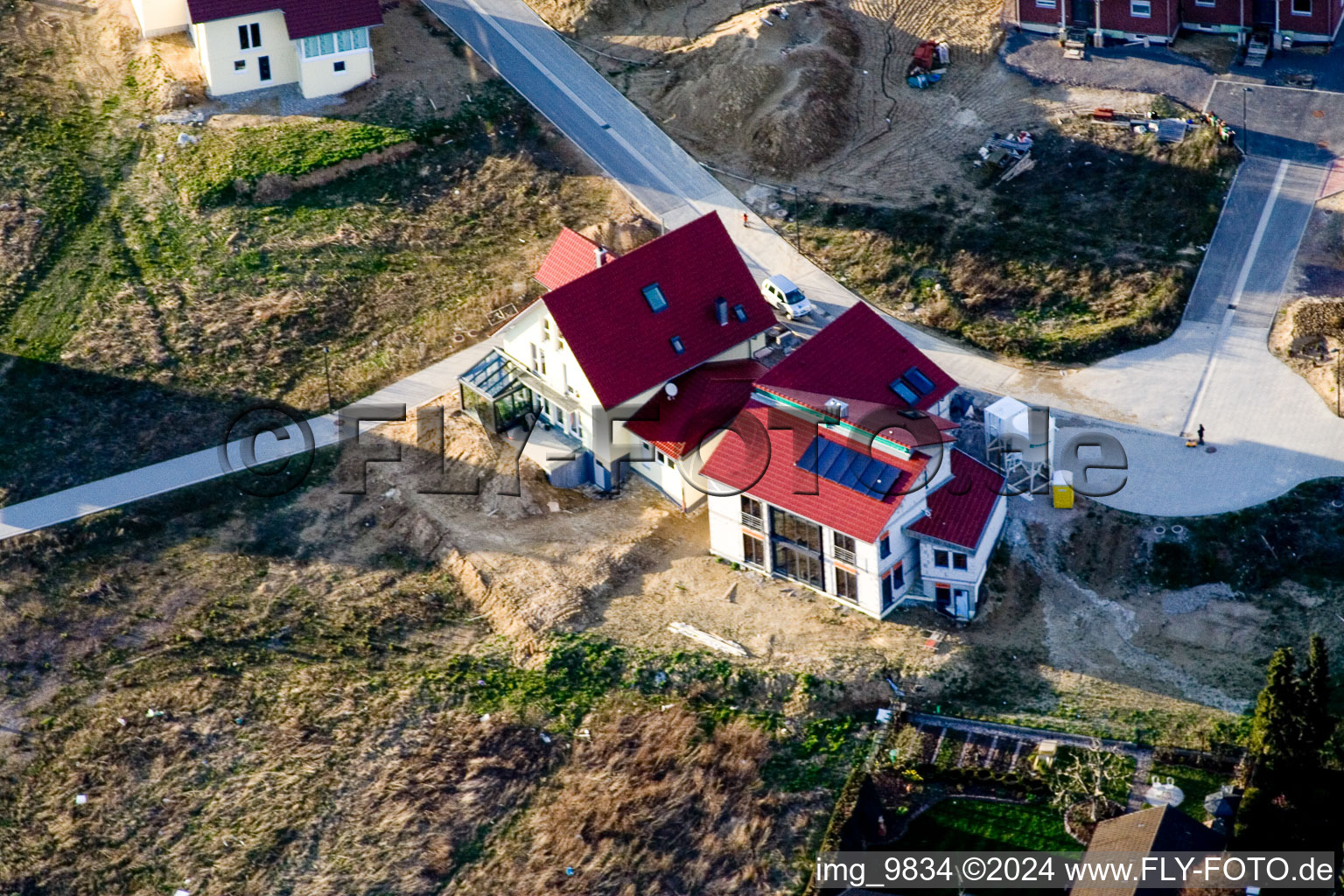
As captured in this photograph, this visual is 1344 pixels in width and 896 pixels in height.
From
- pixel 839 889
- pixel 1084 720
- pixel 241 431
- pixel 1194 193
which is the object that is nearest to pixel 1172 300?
pixel 1194 193

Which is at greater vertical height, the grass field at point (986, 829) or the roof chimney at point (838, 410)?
the roof chimney at point (838, 410)

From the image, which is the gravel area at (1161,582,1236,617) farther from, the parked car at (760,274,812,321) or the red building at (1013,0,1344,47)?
the red building at (1013,0,1344,47)

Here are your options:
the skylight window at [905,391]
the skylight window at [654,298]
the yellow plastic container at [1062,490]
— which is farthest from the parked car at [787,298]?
the yellow plastic container at [1062,490]

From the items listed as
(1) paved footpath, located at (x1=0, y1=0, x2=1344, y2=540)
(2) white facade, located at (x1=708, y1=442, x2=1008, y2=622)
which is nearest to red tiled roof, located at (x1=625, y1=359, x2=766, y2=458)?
(2) white facade, located at (x1=708, y1=442, x2=1008, y2=622)

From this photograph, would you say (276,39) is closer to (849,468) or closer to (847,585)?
(849,468)

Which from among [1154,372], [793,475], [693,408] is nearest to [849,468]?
[793,475]

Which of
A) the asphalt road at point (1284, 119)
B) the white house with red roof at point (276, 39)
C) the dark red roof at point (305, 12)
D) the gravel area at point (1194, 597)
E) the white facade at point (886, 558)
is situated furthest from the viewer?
the white house with red roof at point (276, 39)

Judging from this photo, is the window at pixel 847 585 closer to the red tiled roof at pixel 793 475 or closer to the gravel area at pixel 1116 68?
the red tiled roof at pixel 793 475
